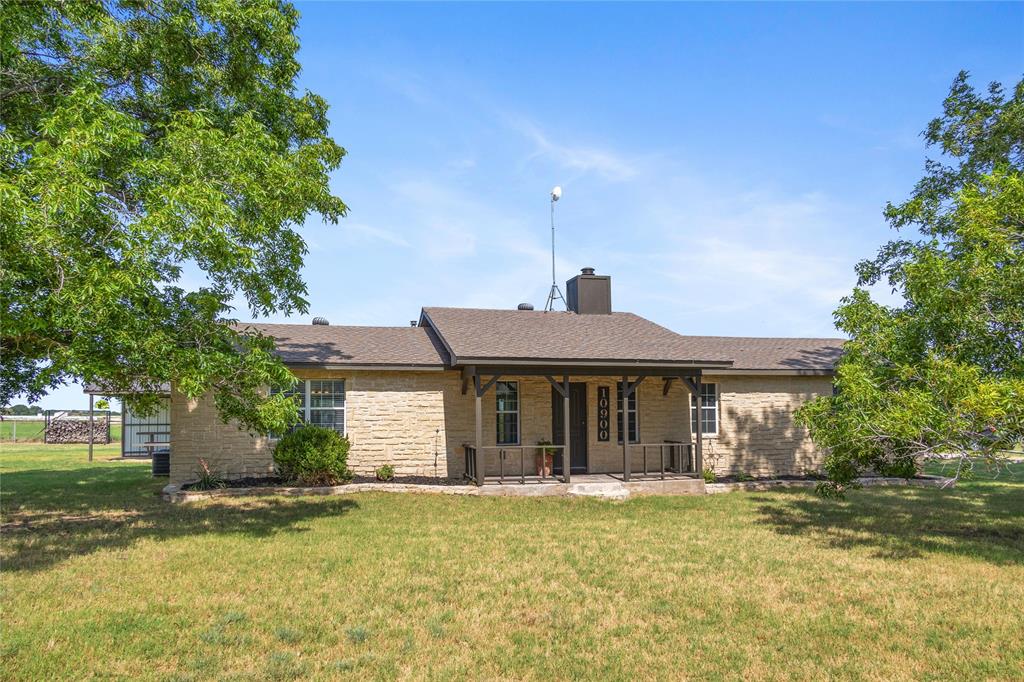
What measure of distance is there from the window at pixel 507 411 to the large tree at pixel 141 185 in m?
5.73

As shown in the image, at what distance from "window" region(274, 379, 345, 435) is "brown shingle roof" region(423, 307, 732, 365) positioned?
108 inches

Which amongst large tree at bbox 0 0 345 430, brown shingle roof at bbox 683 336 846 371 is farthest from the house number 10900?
large tree at bbox 0 0 345 430

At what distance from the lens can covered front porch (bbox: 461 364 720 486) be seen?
15.1 meters

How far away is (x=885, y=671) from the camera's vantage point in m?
5.00

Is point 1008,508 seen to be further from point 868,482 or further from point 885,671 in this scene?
point 885,671

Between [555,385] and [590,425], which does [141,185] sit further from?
[590,425]

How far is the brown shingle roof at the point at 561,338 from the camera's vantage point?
47.6 feet

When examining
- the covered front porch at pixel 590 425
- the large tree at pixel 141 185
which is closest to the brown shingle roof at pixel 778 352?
the covered front porch at pixel 590 425

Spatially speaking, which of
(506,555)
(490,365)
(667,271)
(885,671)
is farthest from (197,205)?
(667,271)

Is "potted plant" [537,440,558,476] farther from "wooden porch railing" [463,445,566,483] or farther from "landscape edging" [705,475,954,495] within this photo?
"landscape edging" [705,475,954,495]

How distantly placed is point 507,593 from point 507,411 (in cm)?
927

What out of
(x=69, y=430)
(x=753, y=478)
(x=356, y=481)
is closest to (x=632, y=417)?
(x=753, y=478)

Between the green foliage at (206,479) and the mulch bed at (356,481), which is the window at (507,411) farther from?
the green foliage at (206,479)

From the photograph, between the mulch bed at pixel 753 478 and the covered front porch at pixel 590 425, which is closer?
the covered front porch at pixel 590 425
